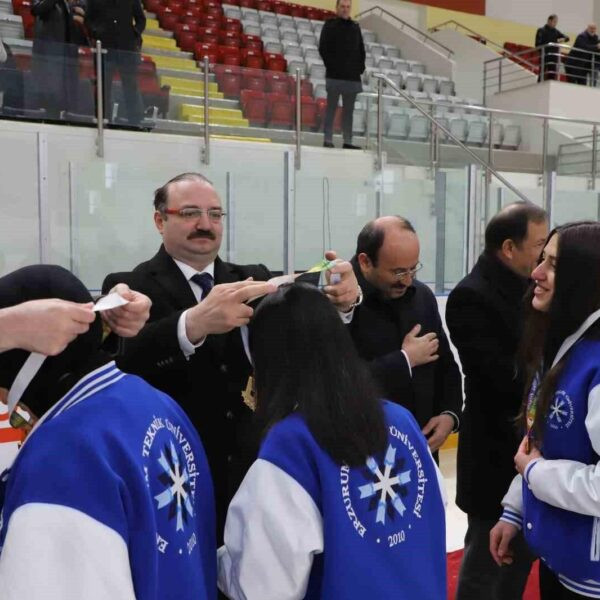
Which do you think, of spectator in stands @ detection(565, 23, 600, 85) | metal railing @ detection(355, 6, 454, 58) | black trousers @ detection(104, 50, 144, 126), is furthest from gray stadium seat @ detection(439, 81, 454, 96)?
black trousers @ detection(104, 50, 144, 126)

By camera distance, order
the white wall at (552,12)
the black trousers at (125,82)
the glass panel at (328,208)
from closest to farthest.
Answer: the glass panel at (328,208), the black trousers at (125,82), the white wall at (552,12)

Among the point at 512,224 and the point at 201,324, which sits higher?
the point at 512,224

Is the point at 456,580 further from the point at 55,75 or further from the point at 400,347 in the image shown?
the point at 55,75

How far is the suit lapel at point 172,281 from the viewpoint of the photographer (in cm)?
205

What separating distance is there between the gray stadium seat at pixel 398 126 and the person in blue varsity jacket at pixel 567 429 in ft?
14.3

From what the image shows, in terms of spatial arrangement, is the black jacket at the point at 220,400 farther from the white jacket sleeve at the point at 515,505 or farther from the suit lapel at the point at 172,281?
the white jacket sleeve at the point at 515,505

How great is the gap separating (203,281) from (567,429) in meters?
1.07

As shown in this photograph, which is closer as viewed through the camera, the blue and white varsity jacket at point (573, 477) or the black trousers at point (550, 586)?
the blue and white varsity jacket at point (573, 477)

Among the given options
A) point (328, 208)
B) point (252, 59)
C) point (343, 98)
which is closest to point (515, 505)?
point (328, 208)

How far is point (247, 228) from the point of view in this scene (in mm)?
4707

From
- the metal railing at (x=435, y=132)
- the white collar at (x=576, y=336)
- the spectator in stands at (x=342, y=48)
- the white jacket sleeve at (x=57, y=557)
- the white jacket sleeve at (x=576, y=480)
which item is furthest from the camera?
the spectator in stands at (x=342, y=48)

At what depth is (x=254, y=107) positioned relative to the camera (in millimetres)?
5855

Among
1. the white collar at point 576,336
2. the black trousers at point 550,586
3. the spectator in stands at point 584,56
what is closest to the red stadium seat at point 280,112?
the white collar at point 576,336

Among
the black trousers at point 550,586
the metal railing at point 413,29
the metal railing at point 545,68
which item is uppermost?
the metal railing at point 413,29
